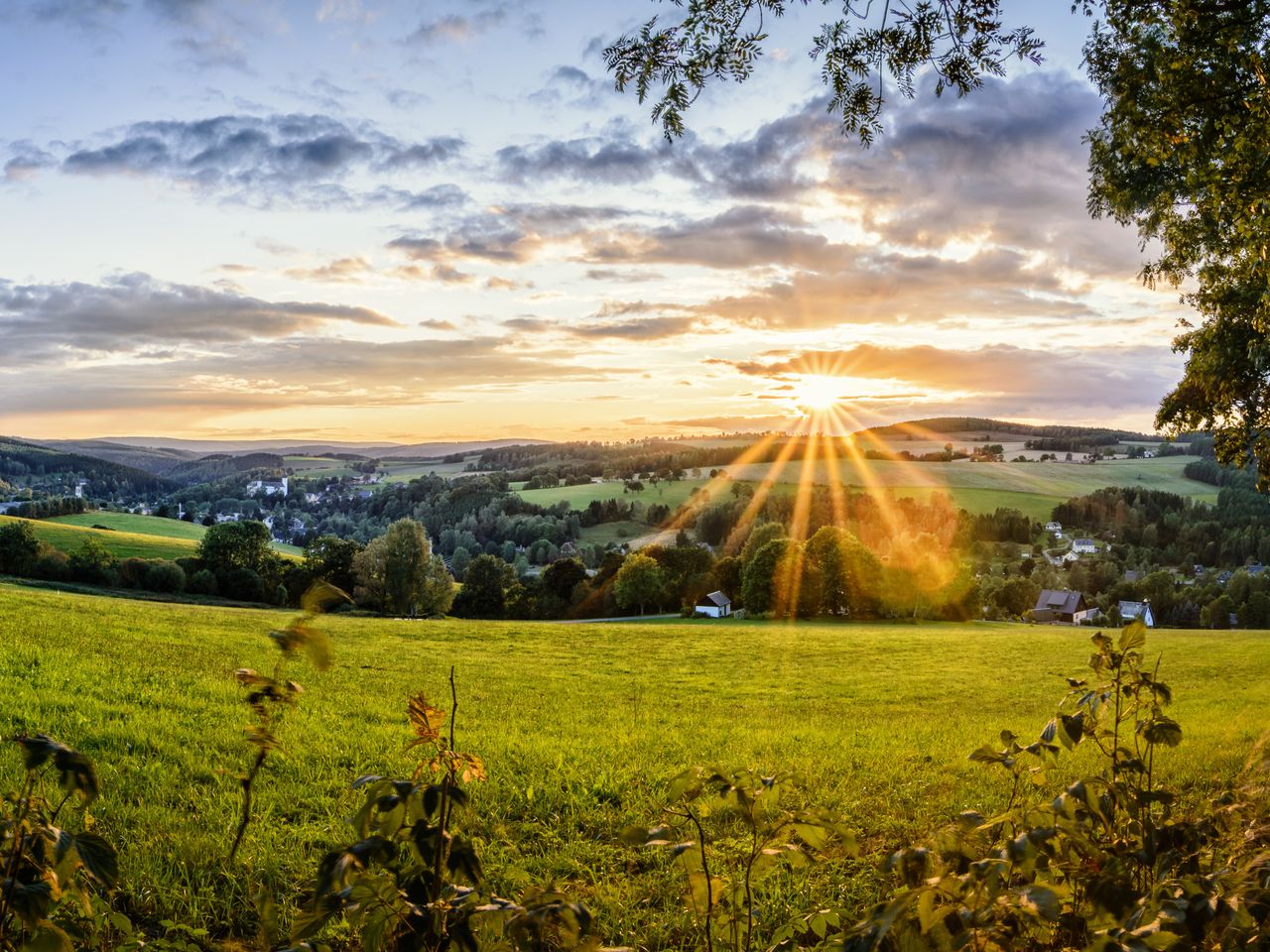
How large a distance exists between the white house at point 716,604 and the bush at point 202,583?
39466 mm

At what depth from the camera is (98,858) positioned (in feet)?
5.62

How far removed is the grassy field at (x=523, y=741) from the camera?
16.4 ft

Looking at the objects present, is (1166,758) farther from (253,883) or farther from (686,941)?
(253,883)

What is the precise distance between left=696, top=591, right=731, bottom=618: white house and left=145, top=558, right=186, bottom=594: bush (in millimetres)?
41133

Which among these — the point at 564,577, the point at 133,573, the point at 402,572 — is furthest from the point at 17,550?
the point at 564,577

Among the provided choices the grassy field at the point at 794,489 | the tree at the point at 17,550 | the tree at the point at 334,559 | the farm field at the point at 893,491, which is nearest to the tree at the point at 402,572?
the tree at the point at 334,559

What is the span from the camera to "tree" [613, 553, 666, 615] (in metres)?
66.4

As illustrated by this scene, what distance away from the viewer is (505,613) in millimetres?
71938

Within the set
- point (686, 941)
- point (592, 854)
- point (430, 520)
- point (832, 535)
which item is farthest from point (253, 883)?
point (430, 520)

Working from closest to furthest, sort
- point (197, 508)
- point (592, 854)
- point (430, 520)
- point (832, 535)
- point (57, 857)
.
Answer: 1. point (57, 857)
2. point (592, 854)
3. point (832, 535)
4. point (430, 520)
5. point (197, 508)

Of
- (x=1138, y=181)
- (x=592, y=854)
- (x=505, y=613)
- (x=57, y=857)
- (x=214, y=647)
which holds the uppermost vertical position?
(x=1138, y=181)

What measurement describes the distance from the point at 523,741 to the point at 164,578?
2399 inches

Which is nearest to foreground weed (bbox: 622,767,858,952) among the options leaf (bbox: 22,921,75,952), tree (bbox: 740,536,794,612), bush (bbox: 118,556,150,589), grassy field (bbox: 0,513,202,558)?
leaf (bbox: 22,921,75,952)

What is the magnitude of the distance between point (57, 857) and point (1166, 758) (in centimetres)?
1172
